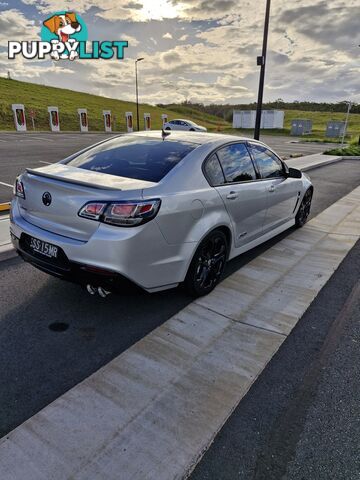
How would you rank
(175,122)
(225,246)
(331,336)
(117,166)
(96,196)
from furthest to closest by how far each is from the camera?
(175,122)
(225,246)
(117,166)
(331,336)
(96,196)

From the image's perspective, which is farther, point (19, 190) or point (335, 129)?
point (335, 129)

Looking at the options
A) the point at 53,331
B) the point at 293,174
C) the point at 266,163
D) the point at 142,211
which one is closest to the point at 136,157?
the point at 142,211

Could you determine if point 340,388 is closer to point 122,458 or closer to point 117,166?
point 122,458

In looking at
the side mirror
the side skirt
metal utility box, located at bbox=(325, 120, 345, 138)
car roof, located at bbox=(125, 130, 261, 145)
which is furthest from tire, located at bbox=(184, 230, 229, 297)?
metal utility box, located at bbox=(325, 120, 345, 138)

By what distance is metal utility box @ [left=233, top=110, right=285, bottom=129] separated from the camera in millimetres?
48438

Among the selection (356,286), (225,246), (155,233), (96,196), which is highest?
(96,196)

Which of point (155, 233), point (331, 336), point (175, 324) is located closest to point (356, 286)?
point (331, 336)

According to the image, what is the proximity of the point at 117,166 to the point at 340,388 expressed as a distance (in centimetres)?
259

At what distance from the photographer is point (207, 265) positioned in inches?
146

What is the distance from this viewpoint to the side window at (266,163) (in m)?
4.60

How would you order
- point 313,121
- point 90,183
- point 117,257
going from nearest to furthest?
point 117,257, point 90,183, point 313,121

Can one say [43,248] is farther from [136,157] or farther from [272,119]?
[272,119]

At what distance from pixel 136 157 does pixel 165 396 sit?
2.17 m

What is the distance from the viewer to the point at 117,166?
137 inches
